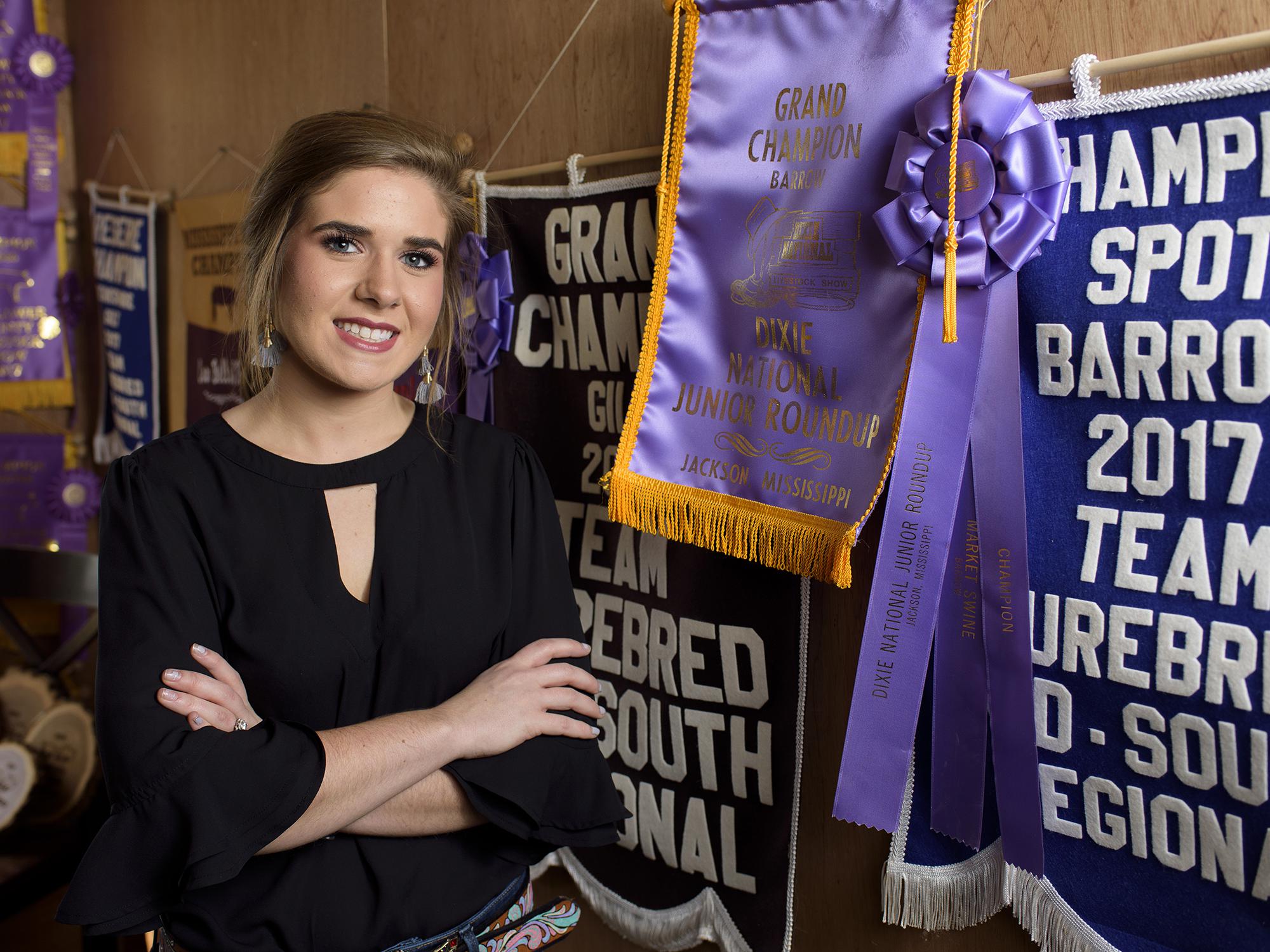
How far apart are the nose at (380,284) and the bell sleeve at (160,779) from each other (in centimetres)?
40

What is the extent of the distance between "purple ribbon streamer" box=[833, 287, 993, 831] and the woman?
34cm

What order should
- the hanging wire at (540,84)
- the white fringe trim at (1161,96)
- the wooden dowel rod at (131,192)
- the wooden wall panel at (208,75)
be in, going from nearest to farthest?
the white fringe trim at (1161,96) < the hanging wire at (540,84) < the wooden wall panel at (208,75) < the wooden dowel rod at (131,192)

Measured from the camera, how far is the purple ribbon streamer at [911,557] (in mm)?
1135

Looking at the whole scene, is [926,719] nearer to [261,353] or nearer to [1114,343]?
[1114,343]

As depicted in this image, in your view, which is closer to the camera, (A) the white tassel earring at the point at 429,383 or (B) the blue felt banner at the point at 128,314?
(A) the white tassel earring at the point at 429,383

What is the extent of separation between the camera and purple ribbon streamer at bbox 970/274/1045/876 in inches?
44.4

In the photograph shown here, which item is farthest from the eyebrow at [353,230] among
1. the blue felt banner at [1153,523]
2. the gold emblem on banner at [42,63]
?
the gold emblem on banner at [42,63]

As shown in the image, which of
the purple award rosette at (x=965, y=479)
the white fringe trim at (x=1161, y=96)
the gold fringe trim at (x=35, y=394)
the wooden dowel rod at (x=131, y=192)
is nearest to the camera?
the white fringe trim at (x=1161, y=96)

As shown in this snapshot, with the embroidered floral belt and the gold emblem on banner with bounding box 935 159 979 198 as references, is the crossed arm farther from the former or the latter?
the gold emblem on banner with bounding box 935 159 979 198

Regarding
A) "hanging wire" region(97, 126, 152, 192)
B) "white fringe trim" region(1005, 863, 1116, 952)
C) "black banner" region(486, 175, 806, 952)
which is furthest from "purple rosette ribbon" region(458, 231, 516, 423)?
"hanging wire" region(97, 126, 152, 192)

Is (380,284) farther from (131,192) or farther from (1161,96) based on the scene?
(131,192)

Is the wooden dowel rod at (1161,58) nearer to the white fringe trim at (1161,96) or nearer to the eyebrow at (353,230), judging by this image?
the white fringe trim at (1161,96)

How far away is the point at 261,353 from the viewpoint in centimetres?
130

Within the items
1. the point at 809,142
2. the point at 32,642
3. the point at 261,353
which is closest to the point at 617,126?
the point at 809,142
